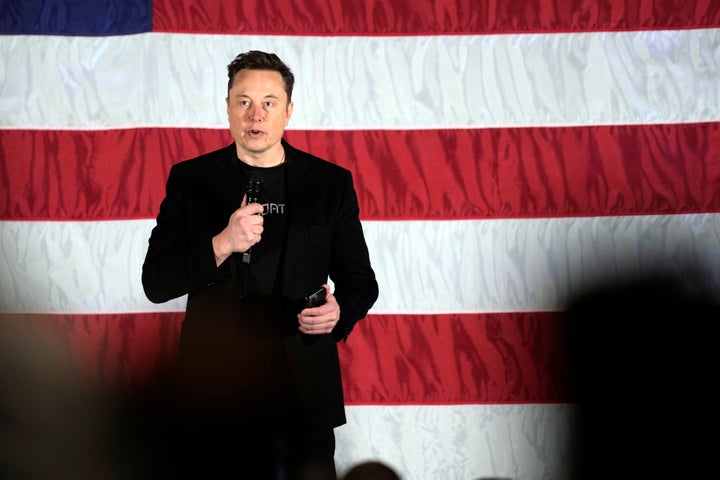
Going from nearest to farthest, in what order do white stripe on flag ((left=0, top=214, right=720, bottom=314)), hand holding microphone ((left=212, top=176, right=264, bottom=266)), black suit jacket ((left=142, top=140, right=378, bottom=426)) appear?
hand holding microphone ((left=212, top=176, right=264, bottom=266)) → black suit jacket ((left=142, top=140, right=378, bottom=426)) → white stripe on flag ((left=0, top=214, right=720, bottom=314))

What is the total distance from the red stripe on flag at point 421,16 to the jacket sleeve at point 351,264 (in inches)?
21.5

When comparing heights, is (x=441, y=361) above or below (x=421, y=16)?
below

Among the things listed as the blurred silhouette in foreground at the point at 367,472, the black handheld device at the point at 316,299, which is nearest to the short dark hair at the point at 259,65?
the black handheld device at the point at 316,299

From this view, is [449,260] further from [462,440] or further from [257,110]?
[257,110]

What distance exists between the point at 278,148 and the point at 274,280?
0.26 meters

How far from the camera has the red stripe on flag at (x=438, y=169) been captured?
1908 millimetres

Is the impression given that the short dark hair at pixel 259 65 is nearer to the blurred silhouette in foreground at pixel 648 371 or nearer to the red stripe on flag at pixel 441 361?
the red stripe on flag at pixel 441 361

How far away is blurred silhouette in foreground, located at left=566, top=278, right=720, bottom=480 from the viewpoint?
1918mm

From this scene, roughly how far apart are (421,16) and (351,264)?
718 millimetres

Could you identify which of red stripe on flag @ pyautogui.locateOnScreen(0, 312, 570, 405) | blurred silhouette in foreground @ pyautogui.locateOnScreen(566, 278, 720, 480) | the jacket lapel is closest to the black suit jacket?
the jacket lapel

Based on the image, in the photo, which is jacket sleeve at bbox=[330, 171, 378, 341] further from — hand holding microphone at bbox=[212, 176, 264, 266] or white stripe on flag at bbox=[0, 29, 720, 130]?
white stripe on flag at bbox=[0, 29, 720, 130]

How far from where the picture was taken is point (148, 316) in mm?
1900

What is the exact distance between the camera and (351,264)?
1.57 meters

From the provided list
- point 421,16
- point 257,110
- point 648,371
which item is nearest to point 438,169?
point 421,16
